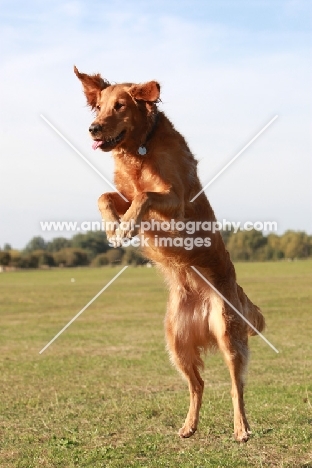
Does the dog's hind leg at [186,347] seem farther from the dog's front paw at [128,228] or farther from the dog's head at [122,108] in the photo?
the dog's head at [122,108]

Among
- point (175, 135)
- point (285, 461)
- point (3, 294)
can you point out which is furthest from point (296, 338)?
point (3, 294)

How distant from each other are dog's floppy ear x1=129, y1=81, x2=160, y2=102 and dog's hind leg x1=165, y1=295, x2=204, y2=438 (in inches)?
95.9

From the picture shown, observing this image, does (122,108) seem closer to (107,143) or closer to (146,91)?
(146,91)

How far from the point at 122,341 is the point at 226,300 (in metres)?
14.1

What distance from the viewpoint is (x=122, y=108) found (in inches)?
295

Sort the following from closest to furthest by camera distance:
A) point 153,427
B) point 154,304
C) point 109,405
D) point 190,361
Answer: point 190,361
point 153,427
point 109,405
point 154,304

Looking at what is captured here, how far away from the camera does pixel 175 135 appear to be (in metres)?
7.92

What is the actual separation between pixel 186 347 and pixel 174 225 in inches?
65.7

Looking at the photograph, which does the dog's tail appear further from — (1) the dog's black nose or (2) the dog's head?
(1) the dog's black nose

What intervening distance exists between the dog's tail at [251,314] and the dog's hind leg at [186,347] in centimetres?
64

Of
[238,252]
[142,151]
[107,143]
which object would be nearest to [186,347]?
[142,151]

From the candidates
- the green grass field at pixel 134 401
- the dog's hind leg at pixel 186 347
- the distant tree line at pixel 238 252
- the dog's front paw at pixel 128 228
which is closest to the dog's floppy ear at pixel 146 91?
the dog's front paw at pixel 128 228

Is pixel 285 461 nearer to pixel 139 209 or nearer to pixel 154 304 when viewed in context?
pixel 139 209

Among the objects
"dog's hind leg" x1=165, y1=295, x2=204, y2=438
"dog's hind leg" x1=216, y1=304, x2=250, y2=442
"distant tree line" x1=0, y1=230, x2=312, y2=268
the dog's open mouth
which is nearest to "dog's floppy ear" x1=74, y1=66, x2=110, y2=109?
the dog's open mouth
